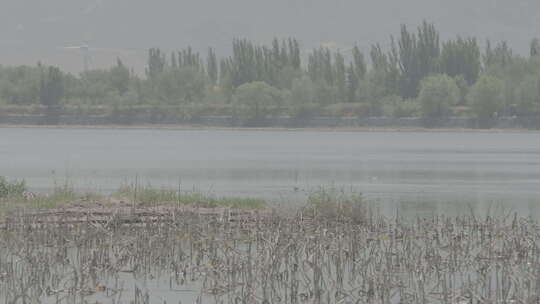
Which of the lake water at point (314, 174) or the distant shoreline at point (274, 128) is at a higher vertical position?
the lake water at point (314, 174)

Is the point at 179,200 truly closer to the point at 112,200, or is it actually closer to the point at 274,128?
the point at 112,200

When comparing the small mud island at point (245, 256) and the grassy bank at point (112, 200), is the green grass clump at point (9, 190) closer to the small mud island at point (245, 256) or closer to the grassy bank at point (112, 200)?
the grassy bank at point (112, 200)

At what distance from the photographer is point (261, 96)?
171875mm

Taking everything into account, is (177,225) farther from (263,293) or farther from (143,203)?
(263,293)

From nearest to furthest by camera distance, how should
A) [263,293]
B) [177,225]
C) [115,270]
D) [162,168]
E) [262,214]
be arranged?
[263,293], [115,270], [177,225], [262,214], [162,168]

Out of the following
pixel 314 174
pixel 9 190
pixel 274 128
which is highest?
pixel 9 190

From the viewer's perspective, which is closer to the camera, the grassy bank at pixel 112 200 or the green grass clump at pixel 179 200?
the grassy bank at pixel 112 200

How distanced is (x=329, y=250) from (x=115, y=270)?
4.34m

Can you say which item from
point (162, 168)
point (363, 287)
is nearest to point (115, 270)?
point (363, 287)

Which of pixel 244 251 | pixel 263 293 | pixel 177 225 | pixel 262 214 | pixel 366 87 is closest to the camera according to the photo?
pixel 263 293

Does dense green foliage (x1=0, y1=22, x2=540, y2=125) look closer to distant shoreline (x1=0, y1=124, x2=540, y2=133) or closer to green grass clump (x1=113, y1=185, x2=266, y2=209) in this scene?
distant shoreline (x1=0, y1=124, x2=540, y2=133)

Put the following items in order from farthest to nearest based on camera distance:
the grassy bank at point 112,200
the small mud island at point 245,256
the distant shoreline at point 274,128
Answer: the distant shoreline at point 274,128 → the grassy bank at point 112,200 → the small mud island at point 245,256

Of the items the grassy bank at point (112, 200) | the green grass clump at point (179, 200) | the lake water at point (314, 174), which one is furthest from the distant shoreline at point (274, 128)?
the grassy bank at point (112, 200)

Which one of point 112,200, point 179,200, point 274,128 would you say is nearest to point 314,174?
point 179,200
